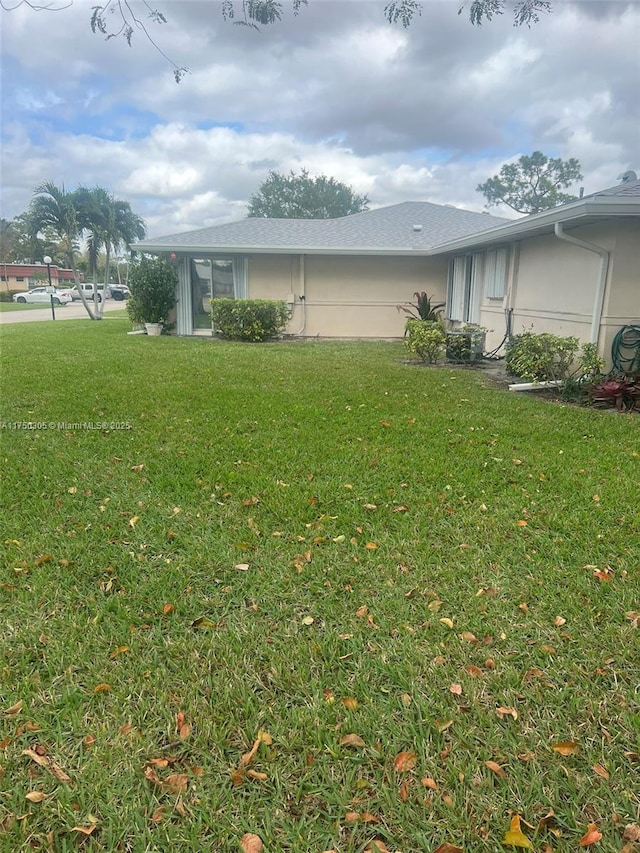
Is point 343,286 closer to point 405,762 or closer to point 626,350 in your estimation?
point 626,350

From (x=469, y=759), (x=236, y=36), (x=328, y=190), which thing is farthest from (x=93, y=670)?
(x=328, y=190)

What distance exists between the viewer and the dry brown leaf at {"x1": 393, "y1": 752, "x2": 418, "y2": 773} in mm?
1895

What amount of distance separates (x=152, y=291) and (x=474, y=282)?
8.29m

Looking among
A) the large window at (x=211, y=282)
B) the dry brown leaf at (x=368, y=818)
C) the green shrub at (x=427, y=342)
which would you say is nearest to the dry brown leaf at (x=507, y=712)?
the dry brown leaf at (x=368, y=818)

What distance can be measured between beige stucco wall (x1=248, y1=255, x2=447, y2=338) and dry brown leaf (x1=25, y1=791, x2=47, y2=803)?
14.3m

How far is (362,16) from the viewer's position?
4.05 meters

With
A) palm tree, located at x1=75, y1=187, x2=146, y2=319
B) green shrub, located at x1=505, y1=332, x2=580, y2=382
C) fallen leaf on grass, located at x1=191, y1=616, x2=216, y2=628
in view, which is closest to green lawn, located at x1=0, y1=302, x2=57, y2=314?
palm tree, located at x1=75, y1=187, x2=146, y2=319

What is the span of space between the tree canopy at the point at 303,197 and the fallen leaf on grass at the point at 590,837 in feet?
155

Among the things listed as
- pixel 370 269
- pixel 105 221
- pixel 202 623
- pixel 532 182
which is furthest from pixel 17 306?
pixel 532 182

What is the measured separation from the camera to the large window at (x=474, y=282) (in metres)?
11.5

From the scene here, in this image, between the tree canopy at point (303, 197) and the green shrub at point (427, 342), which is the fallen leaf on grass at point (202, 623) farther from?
the tree canopy at point (303, 197)

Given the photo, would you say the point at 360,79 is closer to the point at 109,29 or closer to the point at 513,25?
the point at 513,25

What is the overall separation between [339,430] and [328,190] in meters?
44.1

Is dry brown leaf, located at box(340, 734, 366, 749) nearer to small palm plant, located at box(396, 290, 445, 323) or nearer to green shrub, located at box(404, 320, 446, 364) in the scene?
green shrub, located at box(404, 320, 446, 364)
